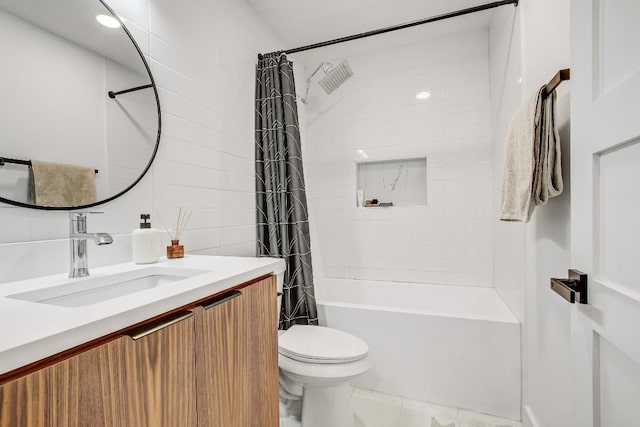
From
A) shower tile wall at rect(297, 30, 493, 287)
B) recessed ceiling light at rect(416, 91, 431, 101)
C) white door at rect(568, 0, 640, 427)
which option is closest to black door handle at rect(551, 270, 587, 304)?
white door at rect(568, 0, 640, 427)

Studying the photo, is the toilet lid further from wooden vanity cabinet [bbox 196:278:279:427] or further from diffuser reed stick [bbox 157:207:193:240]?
diffuser reed stick [bbox 157:207:193:240]

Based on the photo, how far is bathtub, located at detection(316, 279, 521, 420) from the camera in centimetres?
170

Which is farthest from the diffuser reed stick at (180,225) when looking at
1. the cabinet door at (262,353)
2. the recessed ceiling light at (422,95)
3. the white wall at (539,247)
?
the recessed ceiling light at (422,95)

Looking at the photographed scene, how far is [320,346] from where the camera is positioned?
1.50 m

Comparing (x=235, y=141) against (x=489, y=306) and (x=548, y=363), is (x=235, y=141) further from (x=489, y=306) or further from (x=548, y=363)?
(x=489, y=306)

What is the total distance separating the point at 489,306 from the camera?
2.19 metres

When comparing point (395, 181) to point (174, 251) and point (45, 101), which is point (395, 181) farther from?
point (45, 101)

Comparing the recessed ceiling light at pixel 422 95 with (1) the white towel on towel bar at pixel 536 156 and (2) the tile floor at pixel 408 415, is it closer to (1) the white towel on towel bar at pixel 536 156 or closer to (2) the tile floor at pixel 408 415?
(1) the white towel on towel bar at pixel 536 156

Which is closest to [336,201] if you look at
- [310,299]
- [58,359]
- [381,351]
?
[310,299]

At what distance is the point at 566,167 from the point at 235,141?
5.39 feet

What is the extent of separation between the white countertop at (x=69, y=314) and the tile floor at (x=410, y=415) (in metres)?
1.36

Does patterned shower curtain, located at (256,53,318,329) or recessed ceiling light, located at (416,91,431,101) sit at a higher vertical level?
recessed ceiling light, located at (416,91,431,101)

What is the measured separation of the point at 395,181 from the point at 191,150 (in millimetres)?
1818

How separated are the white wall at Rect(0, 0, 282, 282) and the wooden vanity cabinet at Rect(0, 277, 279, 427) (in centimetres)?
57
